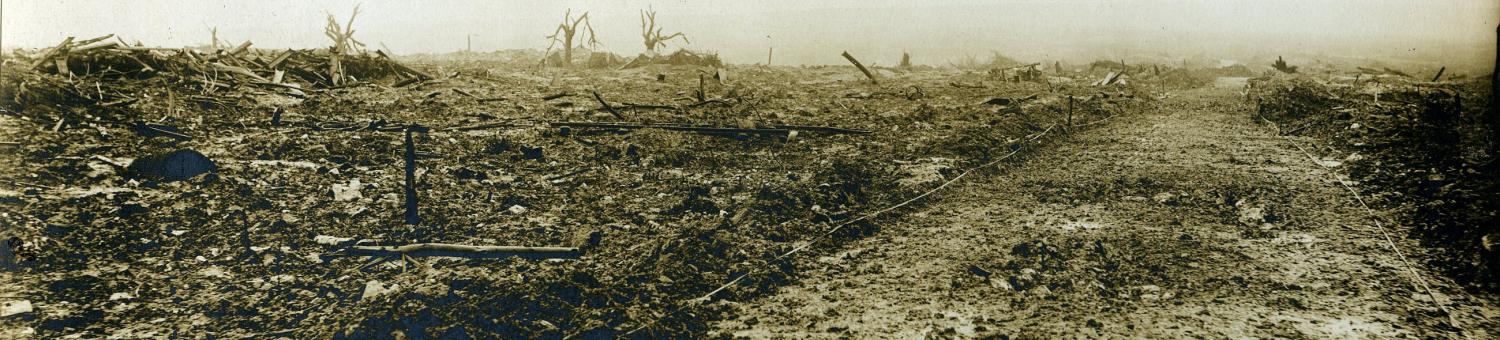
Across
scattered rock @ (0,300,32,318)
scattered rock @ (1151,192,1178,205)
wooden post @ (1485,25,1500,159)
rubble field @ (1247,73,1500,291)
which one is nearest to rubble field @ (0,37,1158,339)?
scattered rock @ (0,300,32,318)

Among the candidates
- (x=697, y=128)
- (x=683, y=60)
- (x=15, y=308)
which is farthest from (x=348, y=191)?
(x=683, y=60)

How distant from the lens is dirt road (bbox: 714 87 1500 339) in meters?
3.37

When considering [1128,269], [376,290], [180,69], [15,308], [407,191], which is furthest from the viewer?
[180,69]

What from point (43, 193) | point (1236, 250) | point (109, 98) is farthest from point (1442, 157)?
point (109, 98)

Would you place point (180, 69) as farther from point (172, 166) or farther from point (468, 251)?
point (468, 251)

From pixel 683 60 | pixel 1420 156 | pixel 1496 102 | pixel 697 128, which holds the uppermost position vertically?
pixel 683 60

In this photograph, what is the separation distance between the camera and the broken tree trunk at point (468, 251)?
13.2ft

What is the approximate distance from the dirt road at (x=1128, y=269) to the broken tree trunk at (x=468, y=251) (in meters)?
1.22

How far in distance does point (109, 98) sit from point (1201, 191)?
9.86m

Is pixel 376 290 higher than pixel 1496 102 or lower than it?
lower

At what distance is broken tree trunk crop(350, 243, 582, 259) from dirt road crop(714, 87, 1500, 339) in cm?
122

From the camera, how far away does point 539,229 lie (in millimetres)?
4613

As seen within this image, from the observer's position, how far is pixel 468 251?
4023mm

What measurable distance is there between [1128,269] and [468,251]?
3.82m
